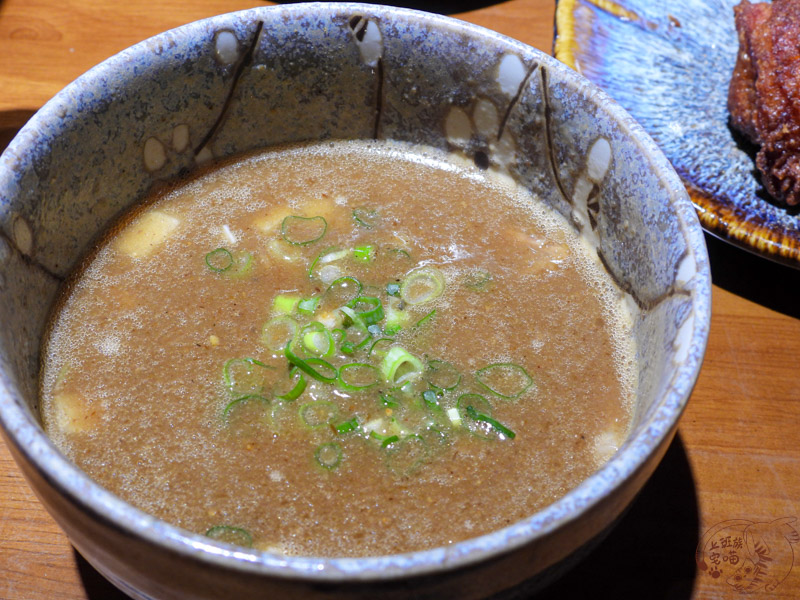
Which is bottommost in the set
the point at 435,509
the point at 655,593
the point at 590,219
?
the point at 655,593

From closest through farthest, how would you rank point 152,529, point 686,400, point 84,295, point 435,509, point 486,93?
Answer: point 152,529 < point 686,400 < point 435,509 < point 84,295 < point 486,93

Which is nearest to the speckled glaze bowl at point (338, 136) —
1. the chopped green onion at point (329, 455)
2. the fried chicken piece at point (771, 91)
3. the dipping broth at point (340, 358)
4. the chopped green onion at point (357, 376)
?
the dipping broth at point (340, 358)

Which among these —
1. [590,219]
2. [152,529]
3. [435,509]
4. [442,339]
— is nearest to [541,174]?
[590,219]

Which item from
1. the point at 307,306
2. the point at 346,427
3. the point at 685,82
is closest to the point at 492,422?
the point at 346,427

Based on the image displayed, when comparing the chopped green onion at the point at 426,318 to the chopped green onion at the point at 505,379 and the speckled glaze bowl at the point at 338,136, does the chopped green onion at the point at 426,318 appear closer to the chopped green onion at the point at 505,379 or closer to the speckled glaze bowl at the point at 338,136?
the chopped green onion at the point at 505,379

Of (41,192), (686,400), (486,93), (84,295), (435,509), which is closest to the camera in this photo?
(686,400)

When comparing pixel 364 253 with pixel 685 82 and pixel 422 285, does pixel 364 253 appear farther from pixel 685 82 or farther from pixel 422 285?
pixel 685 82

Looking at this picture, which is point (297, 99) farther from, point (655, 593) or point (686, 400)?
point (655, 593)
